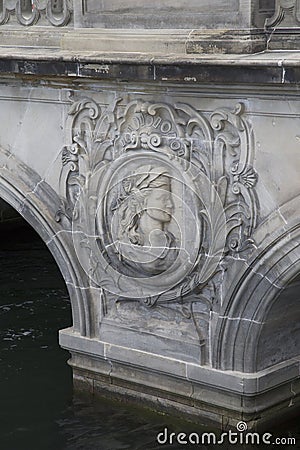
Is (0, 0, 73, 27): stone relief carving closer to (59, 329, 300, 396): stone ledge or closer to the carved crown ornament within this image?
the carved crown ornament

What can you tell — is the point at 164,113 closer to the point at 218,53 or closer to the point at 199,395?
the point at 218,53

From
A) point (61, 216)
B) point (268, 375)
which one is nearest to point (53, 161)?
point (61, 216)

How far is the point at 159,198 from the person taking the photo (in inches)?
251

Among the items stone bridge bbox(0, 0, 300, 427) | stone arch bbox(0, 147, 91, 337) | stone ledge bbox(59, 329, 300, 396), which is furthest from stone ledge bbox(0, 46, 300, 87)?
stone ledge bbox(59, 329, 300, 396)

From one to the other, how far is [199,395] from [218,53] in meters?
2.00

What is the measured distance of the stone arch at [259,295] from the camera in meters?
5.90

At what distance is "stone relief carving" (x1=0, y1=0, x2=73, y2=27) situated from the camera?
6.62m

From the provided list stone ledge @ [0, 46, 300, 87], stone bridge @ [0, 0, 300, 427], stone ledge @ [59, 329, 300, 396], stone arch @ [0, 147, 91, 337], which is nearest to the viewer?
stone ledge @ [0, 46, 300, 87]

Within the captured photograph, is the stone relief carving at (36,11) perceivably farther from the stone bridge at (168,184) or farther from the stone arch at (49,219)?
the stone arch at (49,219)

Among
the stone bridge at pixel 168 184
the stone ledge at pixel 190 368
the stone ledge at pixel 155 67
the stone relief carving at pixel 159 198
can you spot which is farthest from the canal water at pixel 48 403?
the stone ledge at pixel 155 67

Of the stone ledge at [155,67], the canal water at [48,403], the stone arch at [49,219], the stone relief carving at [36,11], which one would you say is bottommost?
the canal water at [48,403]

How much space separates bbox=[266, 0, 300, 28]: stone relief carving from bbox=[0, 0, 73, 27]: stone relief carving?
1.37 metres

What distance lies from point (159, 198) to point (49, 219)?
2.93 feet

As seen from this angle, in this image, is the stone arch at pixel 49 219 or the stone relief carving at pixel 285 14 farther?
the stone arch at pixel 49 219
